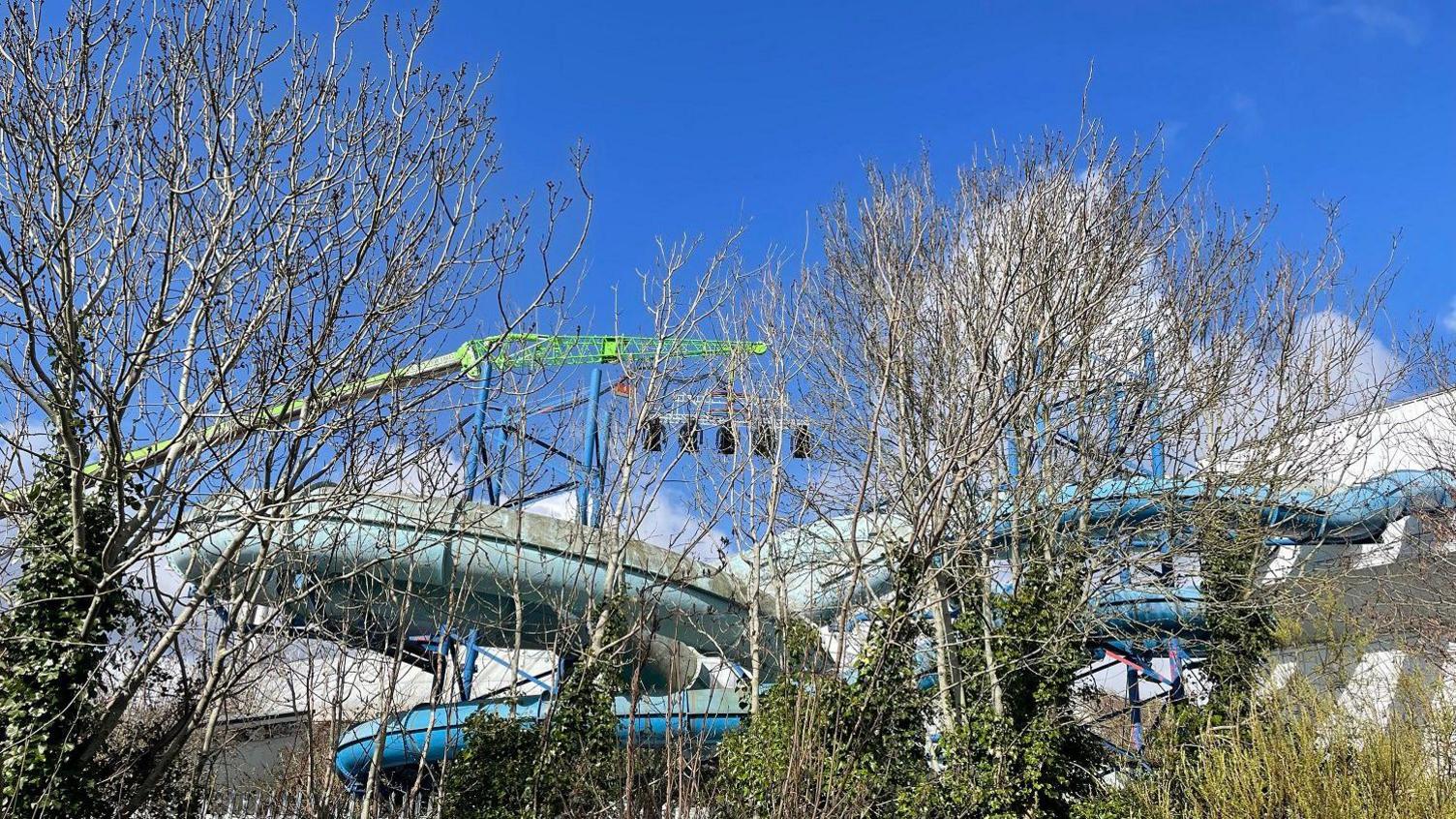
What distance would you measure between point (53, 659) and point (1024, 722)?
859 cm

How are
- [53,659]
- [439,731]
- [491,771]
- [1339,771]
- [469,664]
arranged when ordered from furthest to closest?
[469,664] < [439,731] < [491,771] < [53,659] < [1339,771]

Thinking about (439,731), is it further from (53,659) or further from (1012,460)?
(1012,460)

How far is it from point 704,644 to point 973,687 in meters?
6.18

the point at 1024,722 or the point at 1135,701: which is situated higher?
the point at 1135,701

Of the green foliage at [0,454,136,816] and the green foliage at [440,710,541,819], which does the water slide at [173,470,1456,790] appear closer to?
the green foliage at [440,710,541,819]

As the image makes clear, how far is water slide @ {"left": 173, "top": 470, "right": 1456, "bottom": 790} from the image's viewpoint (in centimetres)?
1217

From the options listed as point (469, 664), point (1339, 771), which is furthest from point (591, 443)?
point (1339, 771)

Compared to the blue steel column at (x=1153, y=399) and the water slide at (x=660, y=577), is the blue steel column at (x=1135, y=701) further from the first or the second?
the blue steel column at (x=1153, y=399)

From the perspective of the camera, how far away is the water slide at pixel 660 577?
12.2 metres

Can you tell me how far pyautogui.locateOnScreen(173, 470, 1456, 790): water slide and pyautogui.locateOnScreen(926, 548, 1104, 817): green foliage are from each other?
62 cm

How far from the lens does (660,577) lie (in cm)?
1103

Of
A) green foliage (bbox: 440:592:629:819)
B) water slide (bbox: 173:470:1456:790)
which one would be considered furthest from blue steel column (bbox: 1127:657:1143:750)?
green foliage (bbox: 440:592:629:819)

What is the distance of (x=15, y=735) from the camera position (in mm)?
7086

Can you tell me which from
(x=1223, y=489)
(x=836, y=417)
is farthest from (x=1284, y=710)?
(x=836, y=417)
